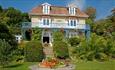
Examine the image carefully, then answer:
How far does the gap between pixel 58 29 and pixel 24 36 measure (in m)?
4.54

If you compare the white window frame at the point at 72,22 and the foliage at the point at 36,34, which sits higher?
the white window frame at the point at 72,22

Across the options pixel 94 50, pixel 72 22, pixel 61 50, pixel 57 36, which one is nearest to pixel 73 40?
pixel 57 36

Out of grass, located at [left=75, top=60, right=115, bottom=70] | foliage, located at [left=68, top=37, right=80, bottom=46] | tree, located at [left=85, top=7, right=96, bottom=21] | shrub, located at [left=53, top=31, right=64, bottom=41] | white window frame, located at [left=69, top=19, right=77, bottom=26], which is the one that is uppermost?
tree, located at [left=85, top=7, right=96, bottom=21]

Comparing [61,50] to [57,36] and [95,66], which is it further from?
[57,36]

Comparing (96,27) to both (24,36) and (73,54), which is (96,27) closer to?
(24,36)

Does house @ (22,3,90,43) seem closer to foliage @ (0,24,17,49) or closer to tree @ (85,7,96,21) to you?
tree @ (85,7,96,21)

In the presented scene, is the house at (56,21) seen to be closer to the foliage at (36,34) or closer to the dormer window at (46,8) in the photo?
the dormer window at (46,8)

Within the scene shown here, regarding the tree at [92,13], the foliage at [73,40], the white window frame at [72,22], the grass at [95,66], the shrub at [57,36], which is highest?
the tree at [92,13]

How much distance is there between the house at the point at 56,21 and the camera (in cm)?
3978

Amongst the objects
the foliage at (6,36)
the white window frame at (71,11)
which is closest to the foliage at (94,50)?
the foliage at (6,36)

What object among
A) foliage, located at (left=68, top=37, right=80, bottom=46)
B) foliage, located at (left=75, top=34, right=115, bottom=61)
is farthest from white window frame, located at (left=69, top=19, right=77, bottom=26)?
foliage, located at (left=75, top=34, right=115, bottom=61)

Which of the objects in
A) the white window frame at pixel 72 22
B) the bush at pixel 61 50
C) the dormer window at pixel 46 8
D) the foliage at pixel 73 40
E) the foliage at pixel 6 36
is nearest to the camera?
the bush at pixel 61 50

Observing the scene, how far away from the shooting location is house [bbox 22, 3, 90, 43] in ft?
131

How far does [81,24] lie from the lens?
1661 inches
